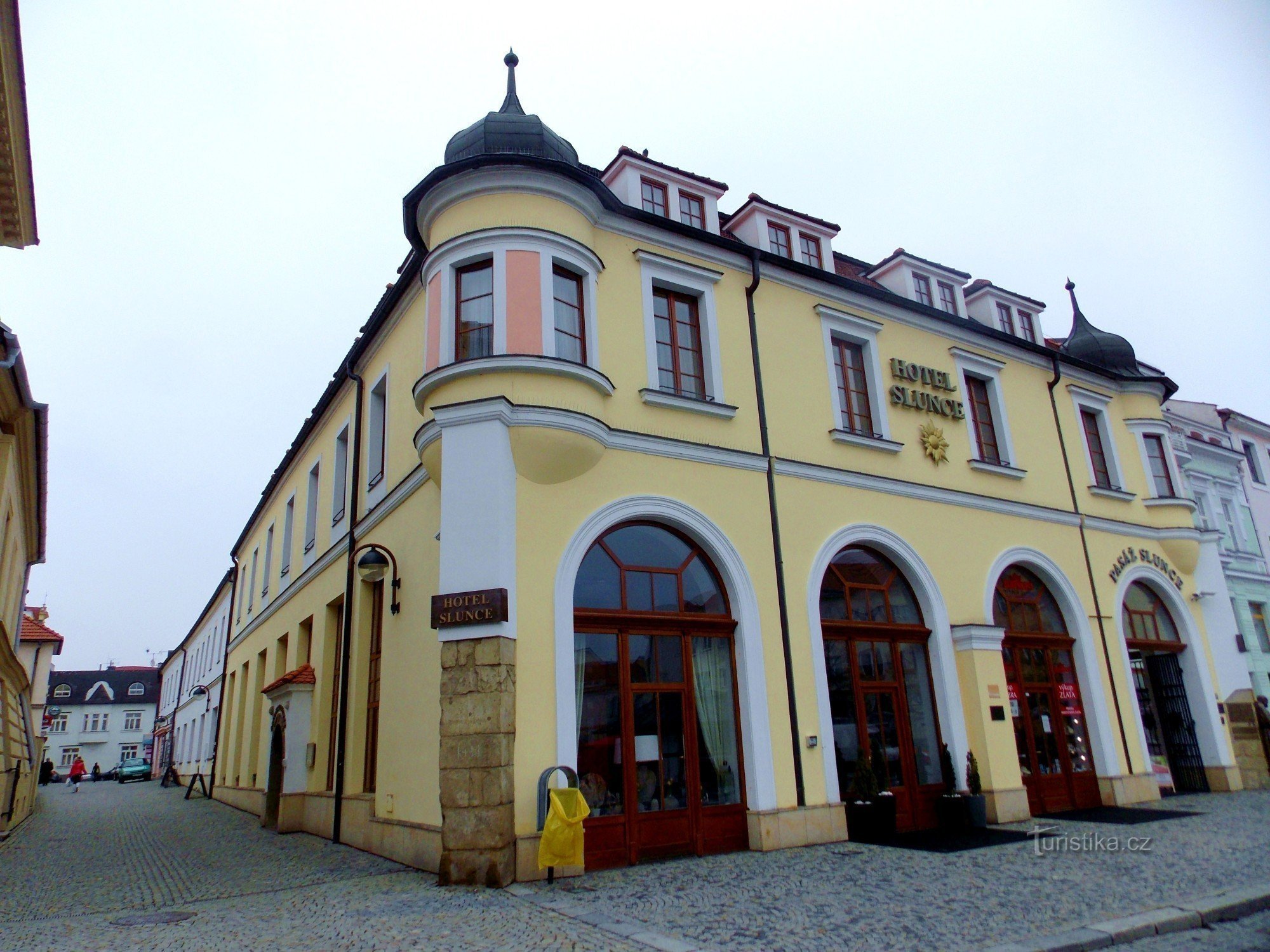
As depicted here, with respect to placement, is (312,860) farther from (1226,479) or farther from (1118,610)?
(1226,479)

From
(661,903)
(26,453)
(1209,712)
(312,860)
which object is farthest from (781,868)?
(26,453)

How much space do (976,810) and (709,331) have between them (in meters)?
7.82

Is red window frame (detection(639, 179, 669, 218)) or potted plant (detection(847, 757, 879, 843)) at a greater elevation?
red window frame (detection(639, 179, 669, 218))

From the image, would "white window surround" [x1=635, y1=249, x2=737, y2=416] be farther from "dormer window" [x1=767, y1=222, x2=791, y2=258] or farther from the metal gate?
the metal gate

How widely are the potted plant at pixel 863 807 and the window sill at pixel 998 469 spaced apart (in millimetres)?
6113

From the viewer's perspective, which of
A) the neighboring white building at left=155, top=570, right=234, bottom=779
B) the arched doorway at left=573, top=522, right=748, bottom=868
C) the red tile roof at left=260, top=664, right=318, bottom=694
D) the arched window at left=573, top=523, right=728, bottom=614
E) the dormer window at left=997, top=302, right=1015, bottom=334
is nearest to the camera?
the arched doorway at left=573, top=522, right=748, bottom=868

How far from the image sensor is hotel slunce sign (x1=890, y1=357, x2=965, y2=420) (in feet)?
47.6

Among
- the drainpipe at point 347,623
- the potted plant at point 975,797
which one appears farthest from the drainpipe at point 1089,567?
the drainpipe at point 347,623

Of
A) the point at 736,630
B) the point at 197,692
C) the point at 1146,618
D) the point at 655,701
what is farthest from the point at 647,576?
the point at 197,692

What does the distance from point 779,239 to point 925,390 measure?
145 inches

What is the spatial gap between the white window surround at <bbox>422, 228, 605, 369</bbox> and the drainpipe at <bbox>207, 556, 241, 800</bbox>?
21557 millimetres

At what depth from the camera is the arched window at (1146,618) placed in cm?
1652

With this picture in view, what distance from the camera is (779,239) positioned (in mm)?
14492

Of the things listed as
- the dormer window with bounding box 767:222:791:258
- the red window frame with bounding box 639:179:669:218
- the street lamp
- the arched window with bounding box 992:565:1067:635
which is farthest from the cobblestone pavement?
the dormer window with bounding box 767:222:791:258
